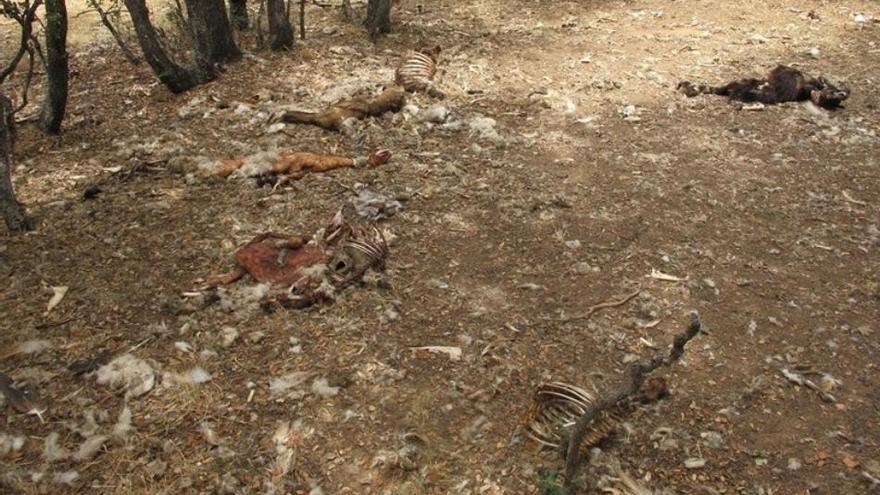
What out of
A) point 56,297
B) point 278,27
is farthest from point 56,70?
point 56,297

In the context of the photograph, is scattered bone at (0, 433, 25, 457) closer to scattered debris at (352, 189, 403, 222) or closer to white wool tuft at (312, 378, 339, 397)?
white wool tuft at (312, 378, 339, 397)

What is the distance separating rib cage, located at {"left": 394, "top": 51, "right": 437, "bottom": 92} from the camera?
17.6 ft

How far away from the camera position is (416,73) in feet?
17.9

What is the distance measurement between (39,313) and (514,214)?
2.73 m

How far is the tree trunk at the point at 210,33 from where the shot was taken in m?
5.29

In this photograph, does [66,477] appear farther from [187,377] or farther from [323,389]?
[323,389]

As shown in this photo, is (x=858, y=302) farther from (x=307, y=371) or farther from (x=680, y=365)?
(x=307, y=371)

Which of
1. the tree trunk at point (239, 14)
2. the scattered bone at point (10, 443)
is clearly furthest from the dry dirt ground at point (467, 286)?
the tree trunk at point (239, 14)

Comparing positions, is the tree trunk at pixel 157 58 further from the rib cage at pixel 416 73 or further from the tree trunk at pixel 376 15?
the tree trunk at pixel 376 15

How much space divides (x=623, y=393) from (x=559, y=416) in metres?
0.60

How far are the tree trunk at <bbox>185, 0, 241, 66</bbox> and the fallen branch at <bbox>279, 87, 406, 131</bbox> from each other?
1186mm

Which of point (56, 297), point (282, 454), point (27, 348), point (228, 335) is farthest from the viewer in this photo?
point (56, 297)

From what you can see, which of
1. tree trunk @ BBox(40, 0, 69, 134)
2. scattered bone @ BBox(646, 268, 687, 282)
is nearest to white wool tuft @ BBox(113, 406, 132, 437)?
scattered bone @ BBox(646, 268, 687, 282)

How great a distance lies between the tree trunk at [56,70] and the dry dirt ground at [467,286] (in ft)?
0.60
